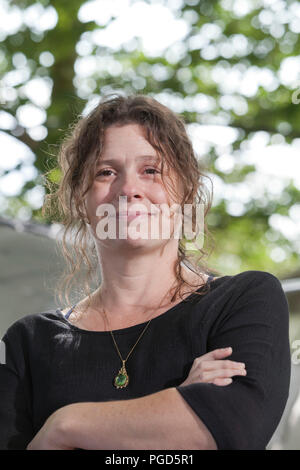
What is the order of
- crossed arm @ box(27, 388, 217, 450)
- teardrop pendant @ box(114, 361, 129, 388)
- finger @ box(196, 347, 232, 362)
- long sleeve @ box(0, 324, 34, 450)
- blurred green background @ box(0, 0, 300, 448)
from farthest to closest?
blurred green background @ box(0, 0, 300, 448), long sleeve @ box(0, 324, 34, 450), teardrop pendant @ box(114, 361, 129, 388), finger @ box(196, 347, 232, 362), crossed arm @ box(27, 388, 217, 450)

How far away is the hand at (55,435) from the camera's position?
125 centimetres

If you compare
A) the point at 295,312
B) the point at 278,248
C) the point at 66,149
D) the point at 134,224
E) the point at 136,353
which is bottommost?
the point at 278,248

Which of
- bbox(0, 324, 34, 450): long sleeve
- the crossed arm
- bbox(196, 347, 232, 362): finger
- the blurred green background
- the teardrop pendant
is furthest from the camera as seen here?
the blurred green background

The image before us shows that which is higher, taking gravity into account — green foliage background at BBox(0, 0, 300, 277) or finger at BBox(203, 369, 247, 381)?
green foliage background at BBox(0, 0, 300, 277)

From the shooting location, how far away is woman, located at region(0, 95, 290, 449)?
1.21m

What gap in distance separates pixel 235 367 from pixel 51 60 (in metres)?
4.00

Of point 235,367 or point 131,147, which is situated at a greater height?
point 131,147

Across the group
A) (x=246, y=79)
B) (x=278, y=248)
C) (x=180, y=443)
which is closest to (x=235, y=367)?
(x=180, y=443)

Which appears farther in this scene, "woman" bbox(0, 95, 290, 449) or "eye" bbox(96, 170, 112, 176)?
"eye" bbox(96, 170, 112, 176)

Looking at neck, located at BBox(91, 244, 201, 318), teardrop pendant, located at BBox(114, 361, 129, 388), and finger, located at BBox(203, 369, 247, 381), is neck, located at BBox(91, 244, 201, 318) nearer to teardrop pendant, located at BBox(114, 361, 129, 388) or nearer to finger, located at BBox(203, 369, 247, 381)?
teardrop pendant, located at BBox(114, 361, 129, 388)

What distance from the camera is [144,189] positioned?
1457mm

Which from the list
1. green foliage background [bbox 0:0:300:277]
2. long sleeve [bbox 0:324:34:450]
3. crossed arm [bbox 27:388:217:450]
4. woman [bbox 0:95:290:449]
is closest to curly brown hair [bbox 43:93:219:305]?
woman [bbox 0:95:290:449]
